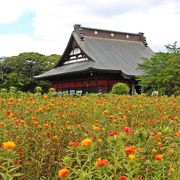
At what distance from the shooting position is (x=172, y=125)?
3.63 metres

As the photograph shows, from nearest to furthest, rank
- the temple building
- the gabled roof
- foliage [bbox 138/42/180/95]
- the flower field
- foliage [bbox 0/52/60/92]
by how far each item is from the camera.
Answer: the flower field < foliage [bbox 138/42/180/95] < the temple building < the gabled roof < foliage [bbox 0/52/60/92]

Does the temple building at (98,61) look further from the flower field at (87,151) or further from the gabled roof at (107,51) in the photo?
the flower field at (87,151)

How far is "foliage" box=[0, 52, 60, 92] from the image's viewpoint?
32438 mm

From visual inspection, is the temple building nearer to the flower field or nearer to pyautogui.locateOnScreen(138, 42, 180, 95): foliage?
pyautogui.locateOnScreen(138, 42, 180, 95): foliage

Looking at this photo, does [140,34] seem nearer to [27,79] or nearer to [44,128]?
[27,79]

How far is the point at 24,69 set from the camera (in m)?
35.3

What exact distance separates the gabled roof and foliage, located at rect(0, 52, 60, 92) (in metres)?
6.15

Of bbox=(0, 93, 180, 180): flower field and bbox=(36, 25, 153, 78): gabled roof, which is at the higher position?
bbox=(36, 25, 153, 78): gabled roof

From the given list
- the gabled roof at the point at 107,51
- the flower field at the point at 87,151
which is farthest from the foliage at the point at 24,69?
the flower field at the point at 87,151

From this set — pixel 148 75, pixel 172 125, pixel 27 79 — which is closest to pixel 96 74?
pixel 148 75

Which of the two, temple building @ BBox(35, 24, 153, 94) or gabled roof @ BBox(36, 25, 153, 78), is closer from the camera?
temple building @ BBox(35, 24, 153, 94)

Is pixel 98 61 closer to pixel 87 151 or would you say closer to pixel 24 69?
pixel 24 69

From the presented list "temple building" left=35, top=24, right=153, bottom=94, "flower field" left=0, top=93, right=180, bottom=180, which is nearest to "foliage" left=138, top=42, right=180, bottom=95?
"temple building" left=35, top=24, right=153, bottom=94

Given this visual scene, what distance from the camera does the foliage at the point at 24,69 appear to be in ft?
106
